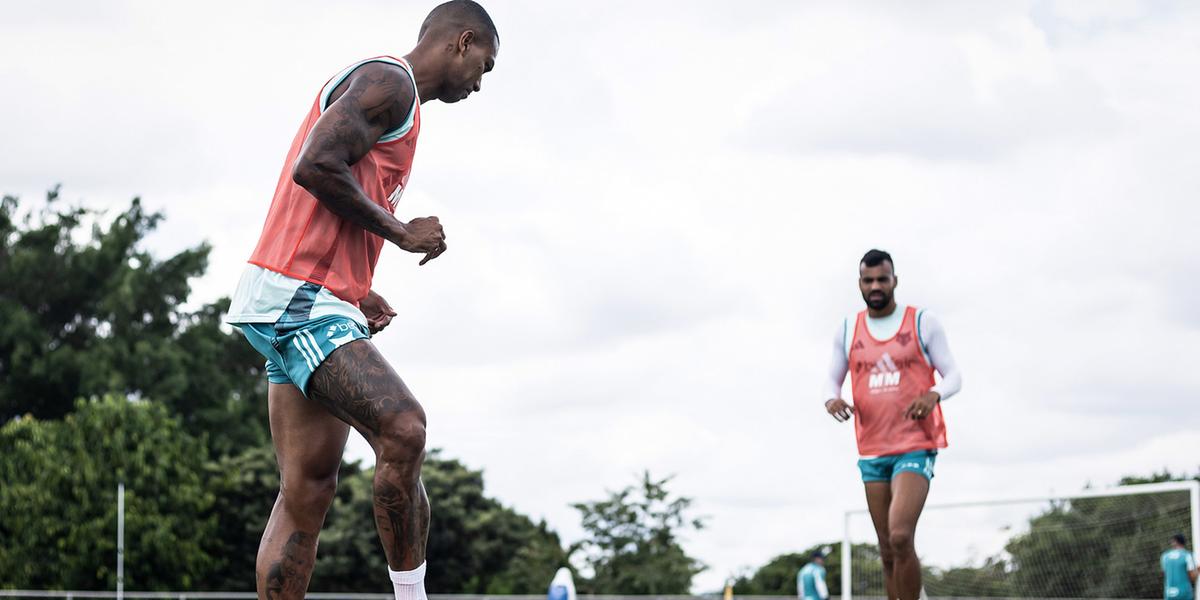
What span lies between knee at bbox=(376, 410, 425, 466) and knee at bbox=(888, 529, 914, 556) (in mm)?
4222

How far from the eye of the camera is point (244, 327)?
14.0ft

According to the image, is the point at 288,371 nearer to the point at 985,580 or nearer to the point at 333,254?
the point at 333,254

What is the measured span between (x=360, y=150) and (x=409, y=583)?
1.30 m

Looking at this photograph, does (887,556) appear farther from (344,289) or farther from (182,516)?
(182,516)

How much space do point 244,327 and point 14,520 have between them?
32834 mm

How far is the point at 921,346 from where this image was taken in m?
8.00

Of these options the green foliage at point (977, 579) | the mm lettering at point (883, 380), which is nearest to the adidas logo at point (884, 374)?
the mm lettering at point (883, 380)

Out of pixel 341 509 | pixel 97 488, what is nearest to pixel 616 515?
pixel 341 509

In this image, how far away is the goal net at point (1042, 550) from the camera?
1021 inches

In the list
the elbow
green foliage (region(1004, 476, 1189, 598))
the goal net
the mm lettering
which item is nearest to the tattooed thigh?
the elbow

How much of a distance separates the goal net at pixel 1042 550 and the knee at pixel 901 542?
18.5 m

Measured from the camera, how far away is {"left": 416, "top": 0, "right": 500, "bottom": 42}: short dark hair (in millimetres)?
4438

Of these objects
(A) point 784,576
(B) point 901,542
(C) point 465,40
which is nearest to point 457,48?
(C) point 465,40

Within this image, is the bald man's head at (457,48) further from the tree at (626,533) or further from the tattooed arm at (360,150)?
the tree at (626,533)
